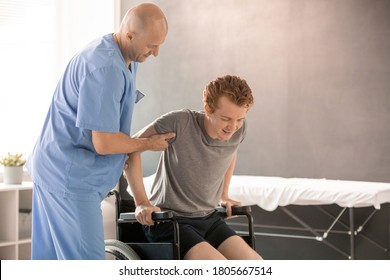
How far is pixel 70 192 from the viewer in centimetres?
219

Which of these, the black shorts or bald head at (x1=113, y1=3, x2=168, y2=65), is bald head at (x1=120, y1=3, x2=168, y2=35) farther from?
the black shorts

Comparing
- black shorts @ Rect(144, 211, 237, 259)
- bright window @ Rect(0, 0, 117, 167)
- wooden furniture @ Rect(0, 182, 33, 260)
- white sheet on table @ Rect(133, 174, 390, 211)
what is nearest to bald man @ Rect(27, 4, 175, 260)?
black shorts @ Rect(144, 211, 237, 259)

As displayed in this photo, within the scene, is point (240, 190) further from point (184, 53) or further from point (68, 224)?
point (68, 224)

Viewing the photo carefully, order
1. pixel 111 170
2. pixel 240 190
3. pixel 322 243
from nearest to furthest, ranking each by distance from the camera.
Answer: pixel 111 170 < pixel 240 190 < pixel 322 243

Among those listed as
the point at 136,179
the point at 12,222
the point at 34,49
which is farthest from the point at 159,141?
the point at 34,49

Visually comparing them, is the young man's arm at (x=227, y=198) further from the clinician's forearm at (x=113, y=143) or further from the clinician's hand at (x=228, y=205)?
the clinician's forearm at (x=113, y=143)

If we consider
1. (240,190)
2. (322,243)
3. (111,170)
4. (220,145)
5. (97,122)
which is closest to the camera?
(97,122)

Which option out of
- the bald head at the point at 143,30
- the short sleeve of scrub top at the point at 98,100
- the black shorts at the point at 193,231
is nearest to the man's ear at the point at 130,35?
the bald head at the point at 143,30

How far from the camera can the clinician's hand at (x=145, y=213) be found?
2.25 meters

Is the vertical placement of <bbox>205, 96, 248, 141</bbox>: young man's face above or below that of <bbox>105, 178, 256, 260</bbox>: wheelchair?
above

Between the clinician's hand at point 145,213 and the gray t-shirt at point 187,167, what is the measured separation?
121 mm

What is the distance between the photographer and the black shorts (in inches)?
90.7

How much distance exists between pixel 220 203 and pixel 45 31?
295 centimetres
